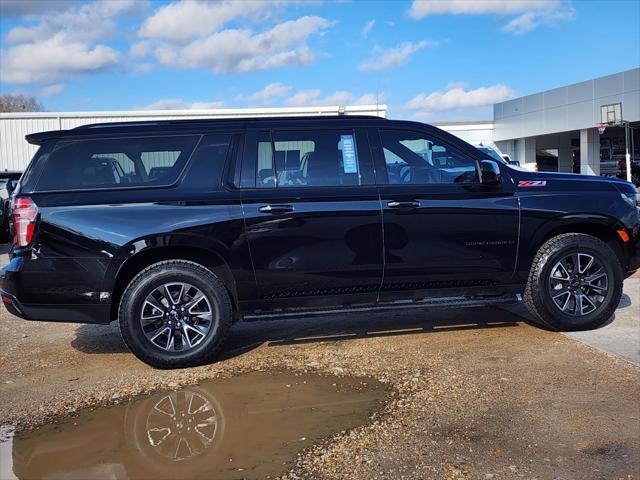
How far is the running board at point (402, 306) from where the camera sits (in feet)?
16.3

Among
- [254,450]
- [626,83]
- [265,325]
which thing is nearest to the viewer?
[254,450]

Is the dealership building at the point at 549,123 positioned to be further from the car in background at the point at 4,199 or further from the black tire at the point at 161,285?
the black tire at the point at 161,285

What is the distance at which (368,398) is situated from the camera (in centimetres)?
416

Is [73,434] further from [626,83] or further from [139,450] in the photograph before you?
[626,83]

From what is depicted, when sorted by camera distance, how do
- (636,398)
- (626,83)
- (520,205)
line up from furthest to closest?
(626,83) → (520,205) → (636,398)

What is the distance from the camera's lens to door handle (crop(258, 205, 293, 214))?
4.86m

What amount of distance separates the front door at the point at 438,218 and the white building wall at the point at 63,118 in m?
13.6

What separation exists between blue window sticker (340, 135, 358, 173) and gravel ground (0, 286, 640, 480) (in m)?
1.57

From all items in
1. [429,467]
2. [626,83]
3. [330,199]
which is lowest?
[429,467]

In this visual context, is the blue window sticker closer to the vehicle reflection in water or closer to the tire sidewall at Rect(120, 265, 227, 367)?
the tire sidewall at Rect(120, 265, 227, 367)

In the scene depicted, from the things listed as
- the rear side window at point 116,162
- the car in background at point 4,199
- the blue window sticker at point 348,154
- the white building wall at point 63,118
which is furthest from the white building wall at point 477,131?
the rear side window at point 116,162

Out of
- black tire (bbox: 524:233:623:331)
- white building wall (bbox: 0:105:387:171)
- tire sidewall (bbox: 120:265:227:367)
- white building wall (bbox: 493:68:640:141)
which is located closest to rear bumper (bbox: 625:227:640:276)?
black tire (bbox: 524:233:623:331)

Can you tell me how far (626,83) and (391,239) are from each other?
33.9m

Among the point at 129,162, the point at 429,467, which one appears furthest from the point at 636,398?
the point at 129,162
